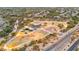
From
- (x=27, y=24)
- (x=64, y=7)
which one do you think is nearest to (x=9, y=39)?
(x=27, y=24)

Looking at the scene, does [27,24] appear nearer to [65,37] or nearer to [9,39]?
[9,39]

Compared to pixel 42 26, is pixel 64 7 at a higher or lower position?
higher

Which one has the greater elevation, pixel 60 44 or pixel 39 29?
pixel 39 29

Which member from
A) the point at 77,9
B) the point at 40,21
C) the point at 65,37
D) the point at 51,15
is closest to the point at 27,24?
the point at 40,21
